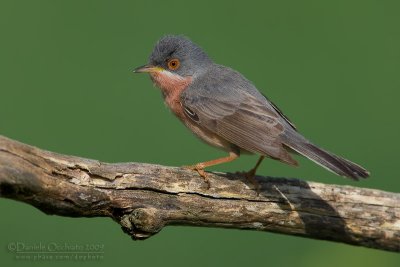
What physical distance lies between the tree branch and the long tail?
40cm

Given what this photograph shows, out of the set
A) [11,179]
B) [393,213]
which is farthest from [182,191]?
[393,213]

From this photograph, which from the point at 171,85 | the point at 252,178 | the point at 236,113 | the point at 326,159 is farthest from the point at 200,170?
the point at 171,85

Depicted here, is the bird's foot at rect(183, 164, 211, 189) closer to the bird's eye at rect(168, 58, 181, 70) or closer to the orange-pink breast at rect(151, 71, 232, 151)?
the orange-pink breast at rect(151, 71, 232, 151)

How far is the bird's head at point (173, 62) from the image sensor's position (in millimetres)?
5699

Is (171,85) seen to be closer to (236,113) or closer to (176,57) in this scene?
(176,57)

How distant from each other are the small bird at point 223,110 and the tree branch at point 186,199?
0.28m

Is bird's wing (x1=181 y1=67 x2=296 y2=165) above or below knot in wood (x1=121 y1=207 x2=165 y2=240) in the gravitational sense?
above

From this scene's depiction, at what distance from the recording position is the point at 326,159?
445 centimetres

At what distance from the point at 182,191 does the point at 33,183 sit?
1.28m

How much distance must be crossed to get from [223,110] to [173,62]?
0.89 meters

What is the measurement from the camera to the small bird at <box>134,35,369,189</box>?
4.68m

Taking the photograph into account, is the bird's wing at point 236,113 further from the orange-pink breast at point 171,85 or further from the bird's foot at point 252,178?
the bird's foot at point 252,178

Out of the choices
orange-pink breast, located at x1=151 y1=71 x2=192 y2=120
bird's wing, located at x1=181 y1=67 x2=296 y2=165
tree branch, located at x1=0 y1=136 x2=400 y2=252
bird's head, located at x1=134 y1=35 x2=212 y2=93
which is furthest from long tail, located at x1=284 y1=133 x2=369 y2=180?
bird's head, located at x1=134 y1=35 x2=212 y2=93

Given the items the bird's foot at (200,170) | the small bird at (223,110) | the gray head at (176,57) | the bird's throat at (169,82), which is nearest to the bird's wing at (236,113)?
the small bird at (223,110)
